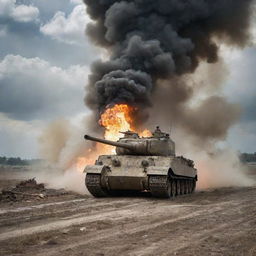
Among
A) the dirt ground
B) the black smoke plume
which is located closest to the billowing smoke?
the black smoke plume

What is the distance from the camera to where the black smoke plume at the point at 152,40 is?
25.8 meters

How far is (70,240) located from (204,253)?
2.55 metres

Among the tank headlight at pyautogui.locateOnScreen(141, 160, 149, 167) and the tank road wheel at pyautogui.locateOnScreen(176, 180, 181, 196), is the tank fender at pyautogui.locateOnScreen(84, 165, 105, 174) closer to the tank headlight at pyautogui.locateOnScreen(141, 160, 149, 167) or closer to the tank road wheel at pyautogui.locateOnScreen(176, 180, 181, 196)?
the tank headlight at pyautogui.locateOnScreen(141, 160, 149, 167)

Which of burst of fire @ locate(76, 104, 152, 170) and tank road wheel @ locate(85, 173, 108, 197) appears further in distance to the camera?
burst of fire @ locate(76, 104, 152, 170)

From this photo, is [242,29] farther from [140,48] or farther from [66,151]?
[66,151]

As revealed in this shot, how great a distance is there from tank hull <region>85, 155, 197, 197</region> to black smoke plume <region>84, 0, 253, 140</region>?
23.1 feet

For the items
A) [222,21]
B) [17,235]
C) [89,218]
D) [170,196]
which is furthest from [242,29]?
[17,235]

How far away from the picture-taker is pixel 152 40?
2741 centimetres

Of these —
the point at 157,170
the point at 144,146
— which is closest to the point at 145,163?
the point at 157,170

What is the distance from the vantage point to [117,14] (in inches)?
1107

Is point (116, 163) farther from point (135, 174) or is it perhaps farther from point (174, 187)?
point (174, 187)

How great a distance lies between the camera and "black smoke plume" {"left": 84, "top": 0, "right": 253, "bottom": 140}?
2575cm

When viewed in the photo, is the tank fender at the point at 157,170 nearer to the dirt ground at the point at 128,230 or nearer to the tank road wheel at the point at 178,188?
the tank road wheel at the point at 178,188

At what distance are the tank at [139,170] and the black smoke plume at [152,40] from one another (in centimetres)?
590
